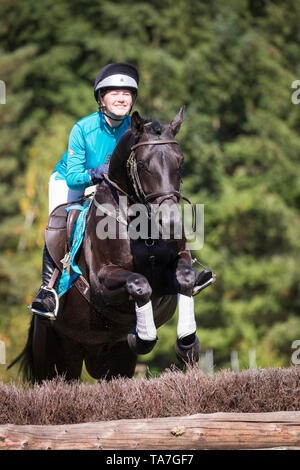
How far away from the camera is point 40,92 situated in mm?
28234

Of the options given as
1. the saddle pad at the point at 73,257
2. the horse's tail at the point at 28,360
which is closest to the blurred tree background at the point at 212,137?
the horse's tail at the point at 28,360

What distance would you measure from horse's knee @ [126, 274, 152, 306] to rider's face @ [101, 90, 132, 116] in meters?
1.49

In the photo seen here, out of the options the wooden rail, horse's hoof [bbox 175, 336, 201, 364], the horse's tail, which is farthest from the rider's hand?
the horse's tail

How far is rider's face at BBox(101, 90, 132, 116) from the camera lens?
5672 millimetres

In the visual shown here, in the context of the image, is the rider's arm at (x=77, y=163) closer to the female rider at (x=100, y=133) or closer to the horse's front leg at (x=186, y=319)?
the female rider at (x=100, y=133)

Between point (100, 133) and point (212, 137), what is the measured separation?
1872cm

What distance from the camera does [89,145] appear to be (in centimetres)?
578

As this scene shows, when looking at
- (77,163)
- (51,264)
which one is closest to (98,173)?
Result: (77,163)

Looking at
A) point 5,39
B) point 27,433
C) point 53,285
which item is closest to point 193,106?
point 5,39

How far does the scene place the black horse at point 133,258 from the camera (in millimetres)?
4852

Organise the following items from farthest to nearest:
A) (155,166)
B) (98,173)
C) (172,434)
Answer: (98,173), (155,166), (172,434)

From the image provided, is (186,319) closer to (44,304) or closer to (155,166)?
(155,166)

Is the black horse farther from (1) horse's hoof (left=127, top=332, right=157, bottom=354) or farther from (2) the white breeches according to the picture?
(2) the white breeches

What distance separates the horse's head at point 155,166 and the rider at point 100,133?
21.5 inches
